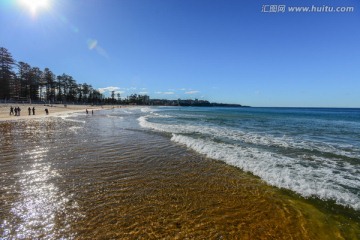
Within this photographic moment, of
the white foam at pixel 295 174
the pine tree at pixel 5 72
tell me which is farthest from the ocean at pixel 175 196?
the pine tree at pixel 5 72

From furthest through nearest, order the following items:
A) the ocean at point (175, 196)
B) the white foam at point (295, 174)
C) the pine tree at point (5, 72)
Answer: the pine tree at point (5, 72) → the white foam at point (295, 174) → the ocean at point (175, 196)

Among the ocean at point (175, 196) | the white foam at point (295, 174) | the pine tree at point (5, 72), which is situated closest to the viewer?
the ocean at point (175, 196)

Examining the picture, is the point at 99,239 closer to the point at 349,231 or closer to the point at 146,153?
the point at 349,231

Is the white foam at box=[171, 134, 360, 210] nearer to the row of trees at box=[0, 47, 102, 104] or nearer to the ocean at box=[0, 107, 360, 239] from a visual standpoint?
the ocean at box=[0, 107, 360, 239]

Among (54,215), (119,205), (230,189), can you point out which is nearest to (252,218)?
(230,189)

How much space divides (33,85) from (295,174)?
11229cm

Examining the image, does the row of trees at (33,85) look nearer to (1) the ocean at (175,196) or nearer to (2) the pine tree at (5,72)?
(2) the pine tree at (5,72)

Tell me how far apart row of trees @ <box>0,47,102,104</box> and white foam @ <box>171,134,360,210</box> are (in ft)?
294

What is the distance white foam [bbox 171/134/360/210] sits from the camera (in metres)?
6.69

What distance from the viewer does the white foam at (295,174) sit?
669cm

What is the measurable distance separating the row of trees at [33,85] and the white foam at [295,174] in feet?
294

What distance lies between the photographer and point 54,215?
195 inches

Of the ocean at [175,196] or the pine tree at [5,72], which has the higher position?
the pine tree at [5,72]

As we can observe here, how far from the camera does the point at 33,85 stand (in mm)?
91188
